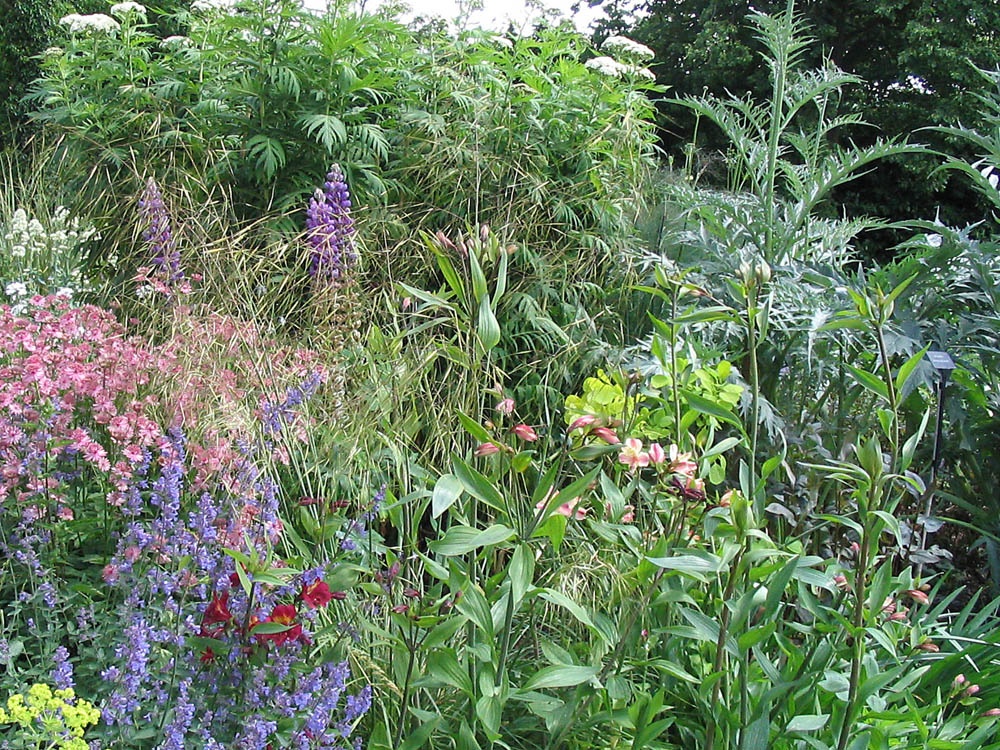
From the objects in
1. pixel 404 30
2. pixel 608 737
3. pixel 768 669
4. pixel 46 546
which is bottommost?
pixel 608 737

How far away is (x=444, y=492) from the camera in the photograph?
1194mm

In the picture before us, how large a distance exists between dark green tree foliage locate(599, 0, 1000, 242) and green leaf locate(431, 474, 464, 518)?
1207 centimetres

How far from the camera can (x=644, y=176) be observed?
3.87 m

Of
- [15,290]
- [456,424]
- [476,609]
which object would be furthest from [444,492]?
[15,290]

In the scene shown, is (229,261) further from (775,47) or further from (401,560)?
(775,47)

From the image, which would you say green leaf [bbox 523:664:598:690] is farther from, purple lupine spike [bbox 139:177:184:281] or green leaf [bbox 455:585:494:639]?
purple lupine spike [bbox 139:177:184:281]

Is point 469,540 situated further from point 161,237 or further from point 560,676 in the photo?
point 161,237

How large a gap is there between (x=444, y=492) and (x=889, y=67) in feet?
51.1

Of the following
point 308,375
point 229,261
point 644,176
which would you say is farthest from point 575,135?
point 308,375

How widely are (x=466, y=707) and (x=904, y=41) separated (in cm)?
1582

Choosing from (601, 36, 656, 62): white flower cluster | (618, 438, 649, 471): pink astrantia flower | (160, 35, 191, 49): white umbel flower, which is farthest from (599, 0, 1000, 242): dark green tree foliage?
(618, 438, 649, 471): pink astrantia flower

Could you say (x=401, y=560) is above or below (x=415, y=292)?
below

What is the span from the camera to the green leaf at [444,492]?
118 centimetres

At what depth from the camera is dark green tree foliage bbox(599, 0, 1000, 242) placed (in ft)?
42.7
